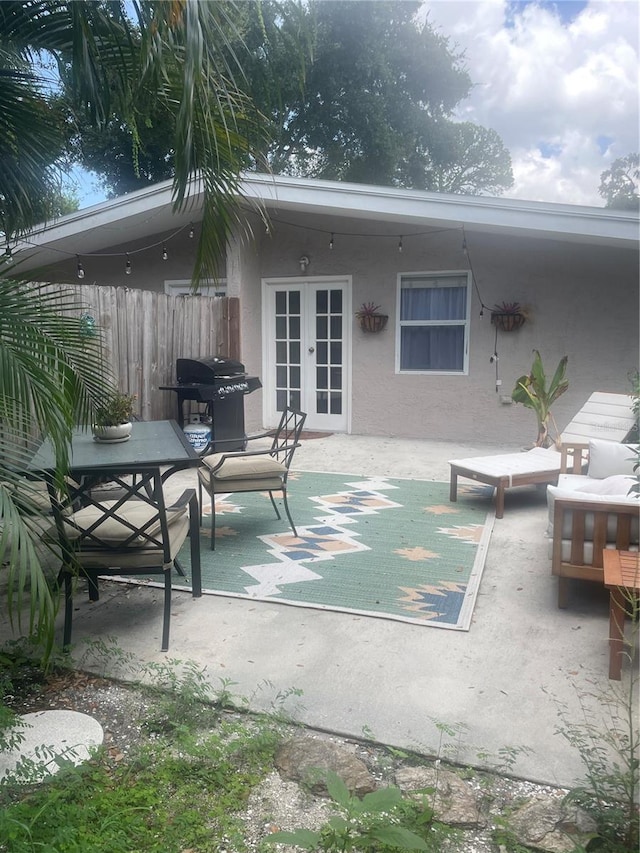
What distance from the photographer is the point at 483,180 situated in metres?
21.4

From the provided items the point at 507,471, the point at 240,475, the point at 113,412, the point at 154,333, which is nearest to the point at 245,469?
the point at 240,475

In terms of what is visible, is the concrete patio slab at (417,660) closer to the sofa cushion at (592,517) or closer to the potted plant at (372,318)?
the sofa cushion at (592,517)

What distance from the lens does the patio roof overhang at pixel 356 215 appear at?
250 inches

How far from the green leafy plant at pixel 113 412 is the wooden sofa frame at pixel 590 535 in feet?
8.01

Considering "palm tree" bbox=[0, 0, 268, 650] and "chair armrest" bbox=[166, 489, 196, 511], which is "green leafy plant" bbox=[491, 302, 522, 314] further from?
"chair armrest" bbox=[166, 489, 196, 511]

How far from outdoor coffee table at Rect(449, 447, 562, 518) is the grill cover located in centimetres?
295

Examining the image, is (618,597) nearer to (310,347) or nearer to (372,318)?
(372,318)

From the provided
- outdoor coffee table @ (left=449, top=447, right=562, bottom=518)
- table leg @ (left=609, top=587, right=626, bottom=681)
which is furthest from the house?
table leg @ (left=609, top=587, right=626, bottom=681)

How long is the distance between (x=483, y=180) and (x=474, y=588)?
20647 mm

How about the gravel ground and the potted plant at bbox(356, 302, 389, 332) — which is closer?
the gravel ground

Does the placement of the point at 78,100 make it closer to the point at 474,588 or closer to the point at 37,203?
the point at 37,203

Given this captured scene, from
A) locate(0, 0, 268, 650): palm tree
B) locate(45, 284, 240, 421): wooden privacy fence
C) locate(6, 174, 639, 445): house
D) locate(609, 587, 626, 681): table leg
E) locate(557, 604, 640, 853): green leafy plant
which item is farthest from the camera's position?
locate(6, 174, 639, 445): house

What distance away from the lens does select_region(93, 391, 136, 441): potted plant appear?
360 centimetres

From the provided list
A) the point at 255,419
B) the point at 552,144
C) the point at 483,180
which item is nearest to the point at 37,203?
the point at 255,419
